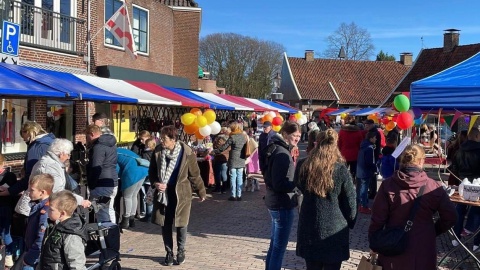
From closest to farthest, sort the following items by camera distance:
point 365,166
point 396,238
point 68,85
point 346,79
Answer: point 396,238, point 68,85, point 365,166, point 346,79

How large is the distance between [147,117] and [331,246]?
42.7ft

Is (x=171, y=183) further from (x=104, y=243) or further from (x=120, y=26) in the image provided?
(x=120, y=26)

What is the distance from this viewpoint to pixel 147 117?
16.0 meters

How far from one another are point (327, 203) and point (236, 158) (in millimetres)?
5921

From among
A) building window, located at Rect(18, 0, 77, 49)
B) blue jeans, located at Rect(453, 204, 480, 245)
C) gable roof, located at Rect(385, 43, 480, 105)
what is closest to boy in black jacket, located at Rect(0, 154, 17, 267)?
blue jeans, located at Rect(453, 204, 480, 245)

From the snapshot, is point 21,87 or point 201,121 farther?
point 201,121

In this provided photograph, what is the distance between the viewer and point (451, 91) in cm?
549

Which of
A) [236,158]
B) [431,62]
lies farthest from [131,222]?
[431,62]

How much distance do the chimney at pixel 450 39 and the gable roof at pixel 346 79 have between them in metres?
8.68

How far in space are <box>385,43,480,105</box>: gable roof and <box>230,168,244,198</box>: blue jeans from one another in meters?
23.9

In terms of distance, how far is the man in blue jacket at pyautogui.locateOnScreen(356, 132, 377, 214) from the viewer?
332 inches

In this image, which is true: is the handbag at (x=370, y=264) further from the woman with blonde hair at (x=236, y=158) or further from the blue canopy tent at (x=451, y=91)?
the woman with blonde hair at (x=236, y=158)

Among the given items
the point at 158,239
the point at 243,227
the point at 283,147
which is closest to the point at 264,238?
the point at 243,227

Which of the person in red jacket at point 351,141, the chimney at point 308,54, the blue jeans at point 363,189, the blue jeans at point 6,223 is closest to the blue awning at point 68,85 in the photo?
the blue jeans at point 6,223
